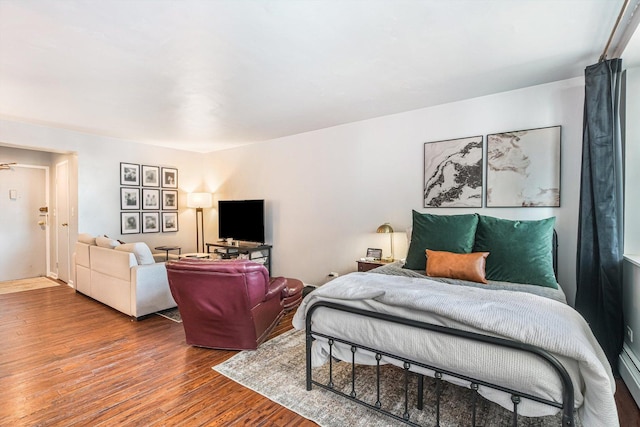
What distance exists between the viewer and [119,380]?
2.37 m

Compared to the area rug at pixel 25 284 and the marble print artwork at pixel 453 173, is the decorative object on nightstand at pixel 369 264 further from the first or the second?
the area rug at pixel 25 284

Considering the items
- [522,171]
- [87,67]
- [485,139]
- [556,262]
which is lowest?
[556,262]

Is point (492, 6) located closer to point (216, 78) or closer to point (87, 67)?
point (216, 78)

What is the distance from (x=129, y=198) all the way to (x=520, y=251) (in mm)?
5888

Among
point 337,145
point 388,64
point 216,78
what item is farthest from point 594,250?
point 216,78

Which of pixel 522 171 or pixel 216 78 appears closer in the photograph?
pixel 216 78

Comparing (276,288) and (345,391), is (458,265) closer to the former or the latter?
(345,391)

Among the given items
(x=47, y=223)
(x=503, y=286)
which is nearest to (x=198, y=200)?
(x=47, y=223)

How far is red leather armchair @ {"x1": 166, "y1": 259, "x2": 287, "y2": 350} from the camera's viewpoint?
257 centimetres

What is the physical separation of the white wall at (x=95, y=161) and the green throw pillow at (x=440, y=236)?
195 inches

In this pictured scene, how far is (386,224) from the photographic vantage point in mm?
3848

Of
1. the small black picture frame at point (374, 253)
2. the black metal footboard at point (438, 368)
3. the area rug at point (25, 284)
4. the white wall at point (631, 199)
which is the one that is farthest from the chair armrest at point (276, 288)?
the area rug at point (25, 284)

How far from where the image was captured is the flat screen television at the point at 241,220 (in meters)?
5.35

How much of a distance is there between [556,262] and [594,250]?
0.45 meters
